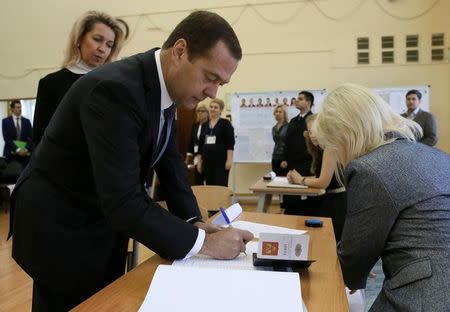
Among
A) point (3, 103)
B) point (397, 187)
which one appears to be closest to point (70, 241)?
point (397, 187)

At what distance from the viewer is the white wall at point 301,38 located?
5.79 metres

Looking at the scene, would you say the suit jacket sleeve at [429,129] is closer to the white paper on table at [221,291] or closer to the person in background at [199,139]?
the person in background at [199,139]

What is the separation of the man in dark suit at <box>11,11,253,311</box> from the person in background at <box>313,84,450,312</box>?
0.32 metres

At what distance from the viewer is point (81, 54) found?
1.81 meters

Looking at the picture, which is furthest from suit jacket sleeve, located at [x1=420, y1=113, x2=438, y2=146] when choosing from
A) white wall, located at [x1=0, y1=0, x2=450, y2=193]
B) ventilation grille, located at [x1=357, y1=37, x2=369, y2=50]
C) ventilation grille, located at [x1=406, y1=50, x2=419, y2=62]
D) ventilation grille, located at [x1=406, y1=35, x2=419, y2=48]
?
ventilation grille, located at [x1=357, y1=37, x2=369, y2=50]

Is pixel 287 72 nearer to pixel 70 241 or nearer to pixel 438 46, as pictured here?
pixel 438 46

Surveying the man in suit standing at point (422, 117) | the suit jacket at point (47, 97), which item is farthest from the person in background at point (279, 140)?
the suit jacket at point (47, 97)

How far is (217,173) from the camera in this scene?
520cm

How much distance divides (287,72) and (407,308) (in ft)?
18.2

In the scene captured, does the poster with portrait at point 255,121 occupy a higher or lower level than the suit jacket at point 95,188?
higher

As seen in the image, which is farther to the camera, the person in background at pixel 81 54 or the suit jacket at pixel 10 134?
the suit jacket at pixel 10 134

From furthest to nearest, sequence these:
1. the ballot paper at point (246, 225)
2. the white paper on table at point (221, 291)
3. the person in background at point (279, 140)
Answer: the person in background at point (279, 140), the ballot paper at point (246, 225), the white paper on table at point (221, 291)

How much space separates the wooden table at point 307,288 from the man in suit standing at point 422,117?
13.4 feet

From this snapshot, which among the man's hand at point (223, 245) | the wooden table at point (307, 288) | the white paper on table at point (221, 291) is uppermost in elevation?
the man's hand at point (223, 245)
